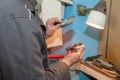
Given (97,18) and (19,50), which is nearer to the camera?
(19,50)

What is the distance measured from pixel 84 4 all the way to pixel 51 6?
0.24 metres

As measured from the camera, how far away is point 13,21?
694 millimetres

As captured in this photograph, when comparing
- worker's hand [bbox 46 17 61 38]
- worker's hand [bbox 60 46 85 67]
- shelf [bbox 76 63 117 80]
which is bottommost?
shelf [bbox 76 63 117 80]

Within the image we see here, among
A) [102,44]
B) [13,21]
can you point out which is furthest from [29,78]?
[102,44]

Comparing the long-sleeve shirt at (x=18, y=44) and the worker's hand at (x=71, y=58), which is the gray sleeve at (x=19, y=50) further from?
the worker's hand at (x=71, y=58)

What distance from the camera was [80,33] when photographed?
1632mm

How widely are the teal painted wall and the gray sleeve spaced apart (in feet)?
2.80

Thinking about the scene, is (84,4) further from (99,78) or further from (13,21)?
(13,21)

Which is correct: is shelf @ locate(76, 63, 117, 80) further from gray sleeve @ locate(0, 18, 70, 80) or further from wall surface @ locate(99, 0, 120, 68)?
gray sleeve @ locate(0, 18, 70, 80)

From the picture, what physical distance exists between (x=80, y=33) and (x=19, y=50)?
98cm

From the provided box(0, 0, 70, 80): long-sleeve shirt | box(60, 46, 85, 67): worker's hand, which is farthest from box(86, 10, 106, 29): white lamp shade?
box(0, 0, 70, 80): long-sleeve shirt

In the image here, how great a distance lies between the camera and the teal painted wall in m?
1.57

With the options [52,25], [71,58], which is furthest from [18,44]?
[52,25]

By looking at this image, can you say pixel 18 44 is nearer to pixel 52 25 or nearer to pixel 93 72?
pixel 52 25
